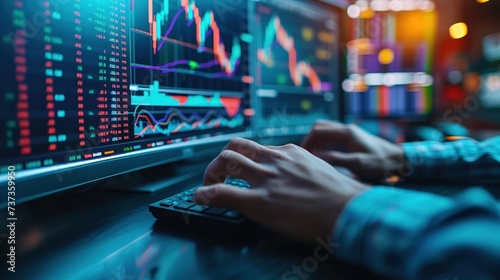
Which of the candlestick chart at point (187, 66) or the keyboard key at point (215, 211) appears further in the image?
the candlestick chart at point (187, 66)

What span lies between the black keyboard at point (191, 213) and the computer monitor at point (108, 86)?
0.12 metres

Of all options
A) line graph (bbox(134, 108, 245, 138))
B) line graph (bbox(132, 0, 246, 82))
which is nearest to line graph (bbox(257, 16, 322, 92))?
line graph (bbox(132, 0, 246, 82))

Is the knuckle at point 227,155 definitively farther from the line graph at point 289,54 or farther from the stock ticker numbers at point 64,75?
the line graph at point 289,54

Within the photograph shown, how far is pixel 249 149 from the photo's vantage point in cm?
49

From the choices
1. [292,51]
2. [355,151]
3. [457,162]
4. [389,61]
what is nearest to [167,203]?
[355,151]

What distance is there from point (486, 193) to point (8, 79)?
753mm

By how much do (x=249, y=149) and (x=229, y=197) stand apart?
11 centimetres

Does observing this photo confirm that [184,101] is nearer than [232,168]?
No

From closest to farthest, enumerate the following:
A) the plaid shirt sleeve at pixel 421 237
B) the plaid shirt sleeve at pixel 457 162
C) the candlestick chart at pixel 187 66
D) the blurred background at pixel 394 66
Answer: the plaid shirt sleeve at pixel 421 237, the candlestick chart at pixel 187 66, the plaid shirt sleeve at pixel 457 162, the blurred background at pixel 394 66

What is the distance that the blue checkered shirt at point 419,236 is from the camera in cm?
26

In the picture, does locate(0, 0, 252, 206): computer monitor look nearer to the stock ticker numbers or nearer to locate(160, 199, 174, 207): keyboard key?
the stock ticker numbers

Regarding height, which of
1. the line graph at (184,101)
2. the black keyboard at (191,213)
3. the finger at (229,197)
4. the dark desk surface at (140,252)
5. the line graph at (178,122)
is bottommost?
the dark desk surface at (140,252)

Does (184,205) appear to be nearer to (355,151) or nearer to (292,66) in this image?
(355,151)

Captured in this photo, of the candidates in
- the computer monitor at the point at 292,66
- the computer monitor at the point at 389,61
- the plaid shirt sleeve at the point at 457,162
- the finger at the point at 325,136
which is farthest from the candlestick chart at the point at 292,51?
the plaid shirt sleeve at the point at 457,162
